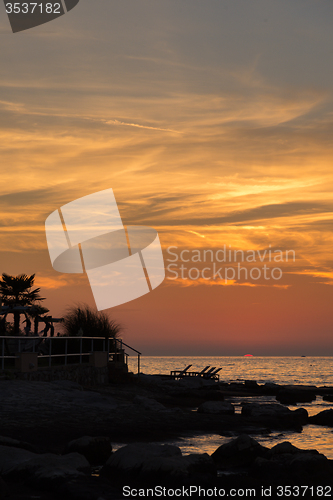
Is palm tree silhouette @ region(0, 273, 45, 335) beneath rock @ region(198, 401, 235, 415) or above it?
above

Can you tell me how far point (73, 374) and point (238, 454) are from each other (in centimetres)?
1174

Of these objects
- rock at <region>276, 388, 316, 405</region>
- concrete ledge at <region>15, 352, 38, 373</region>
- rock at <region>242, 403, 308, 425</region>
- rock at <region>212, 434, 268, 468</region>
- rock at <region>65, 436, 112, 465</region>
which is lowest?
rock at <region>276, 388, 316, 405</region>

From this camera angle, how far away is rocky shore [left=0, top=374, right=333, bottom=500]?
8.57 metres

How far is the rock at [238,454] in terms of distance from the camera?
1119 centimetres

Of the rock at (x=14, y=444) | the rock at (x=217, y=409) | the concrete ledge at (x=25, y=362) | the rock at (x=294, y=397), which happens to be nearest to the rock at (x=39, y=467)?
the rock at (x=14, y=444)

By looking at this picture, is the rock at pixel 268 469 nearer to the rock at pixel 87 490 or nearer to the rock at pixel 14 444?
the rock at pixel 87 490

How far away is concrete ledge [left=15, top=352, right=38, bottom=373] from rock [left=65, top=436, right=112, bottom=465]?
27.0ft

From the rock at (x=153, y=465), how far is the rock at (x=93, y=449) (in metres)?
1.24

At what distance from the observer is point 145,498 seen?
8.08 m

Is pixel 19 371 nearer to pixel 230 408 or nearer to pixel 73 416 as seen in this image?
pixel 73 416

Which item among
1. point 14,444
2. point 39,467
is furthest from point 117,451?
point 14,444

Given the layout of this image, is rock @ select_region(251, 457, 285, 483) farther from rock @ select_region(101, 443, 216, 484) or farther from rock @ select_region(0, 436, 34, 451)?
rock @ select_region(0, 436, 34, 451)

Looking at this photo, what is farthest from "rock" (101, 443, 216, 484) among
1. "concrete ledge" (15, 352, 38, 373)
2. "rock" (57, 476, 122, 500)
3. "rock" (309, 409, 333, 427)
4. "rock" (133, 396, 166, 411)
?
"rock" (309, 409, 333, 427)

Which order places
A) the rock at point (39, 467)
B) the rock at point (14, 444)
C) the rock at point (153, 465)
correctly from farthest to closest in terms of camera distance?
the rock at point (14, 444), the rock at point (153, 465), the rock at point (39, 467)
